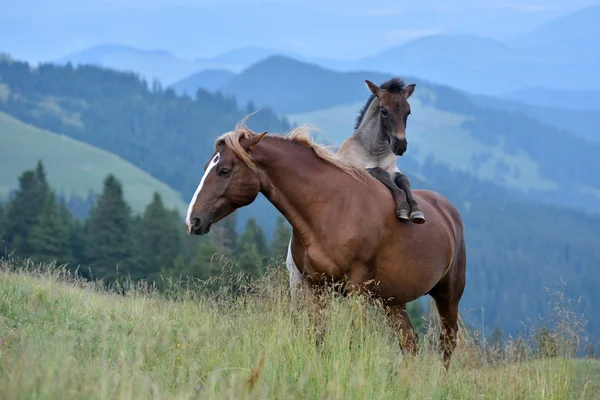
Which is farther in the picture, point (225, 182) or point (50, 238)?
point (50, 238)

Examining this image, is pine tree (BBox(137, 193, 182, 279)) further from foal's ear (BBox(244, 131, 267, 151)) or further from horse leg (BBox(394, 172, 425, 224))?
foal's ear (BBox(244, 131, 267, 151))

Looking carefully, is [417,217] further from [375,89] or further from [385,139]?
[375,89]

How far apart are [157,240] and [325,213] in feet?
234

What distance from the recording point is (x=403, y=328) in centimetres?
842

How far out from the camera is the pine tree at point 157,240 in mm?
75438

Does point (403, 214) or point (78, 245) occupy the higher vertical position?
point (403, 214)

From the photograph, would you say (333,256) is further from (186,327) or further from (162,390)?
(162,390)

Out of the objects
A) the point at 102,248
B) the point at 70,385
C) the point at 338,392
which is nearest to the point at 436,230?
the point at 338,392

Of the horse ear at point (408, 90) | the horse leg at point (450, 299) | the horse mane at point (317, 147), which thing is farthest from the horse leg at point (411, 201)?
the horse leg at point (450, 299)

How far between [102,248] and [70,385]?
6775 centimetres

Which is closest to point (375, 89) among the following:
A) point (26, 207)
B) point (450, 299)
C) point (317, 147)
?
point (317, 147)

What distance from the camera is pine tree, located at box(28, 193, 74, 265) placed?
64.2 meters

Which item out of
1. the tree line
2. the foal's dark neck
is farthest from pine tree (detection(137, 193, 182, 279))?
the foal's dark neck

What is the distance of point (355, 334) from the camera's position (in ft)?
23.5
